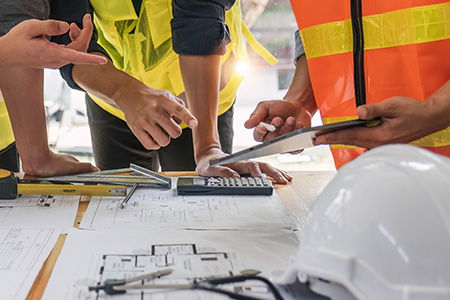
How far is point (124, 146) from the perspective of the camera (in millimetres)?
1497

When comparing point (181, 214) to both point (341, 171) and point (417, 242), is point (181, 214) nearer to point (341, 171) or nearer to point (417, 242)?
point (341, 171)

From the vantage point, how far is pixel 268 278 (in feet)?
1.95

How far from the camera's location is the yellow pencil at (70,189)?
96 centimetres

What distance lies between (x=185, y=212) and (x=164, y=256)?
22 centimetres

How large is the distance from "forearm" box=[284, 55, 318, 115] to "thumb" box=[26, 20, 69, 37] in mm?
580

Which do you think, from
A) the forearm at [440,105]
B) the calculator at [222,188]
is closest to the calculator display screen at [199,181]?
the calculator at [222,188]

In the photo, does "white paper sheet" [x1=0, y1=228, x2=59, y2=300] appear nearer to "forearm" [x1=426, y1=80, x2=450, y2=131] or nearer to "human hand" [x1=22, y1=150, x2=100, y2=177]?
"human hand" [x1=22, y1=150, x2=100, y2=177]

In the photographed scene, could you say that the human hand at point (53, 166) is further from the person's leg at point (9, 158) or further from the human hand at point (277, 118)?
the human hand at point (277, 118)

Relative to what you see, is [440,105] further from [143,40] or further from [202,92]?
[143,40]

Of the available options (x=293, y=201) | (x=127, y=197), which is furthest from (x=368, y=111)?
(x=127, y=197)

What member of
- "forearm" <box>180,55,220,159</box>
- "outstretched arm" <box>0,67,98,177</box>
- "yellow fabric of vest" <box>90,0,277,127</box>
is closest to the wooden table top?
"forearm" <box>180,55,220,159</box>

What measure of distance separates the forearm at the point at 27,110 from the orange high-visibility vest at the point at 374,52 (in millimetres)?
654

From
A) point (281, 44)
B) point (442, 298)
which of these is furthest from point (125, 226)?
point (281, 44)

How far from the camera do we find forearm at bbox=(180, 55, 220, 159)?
132 cm
